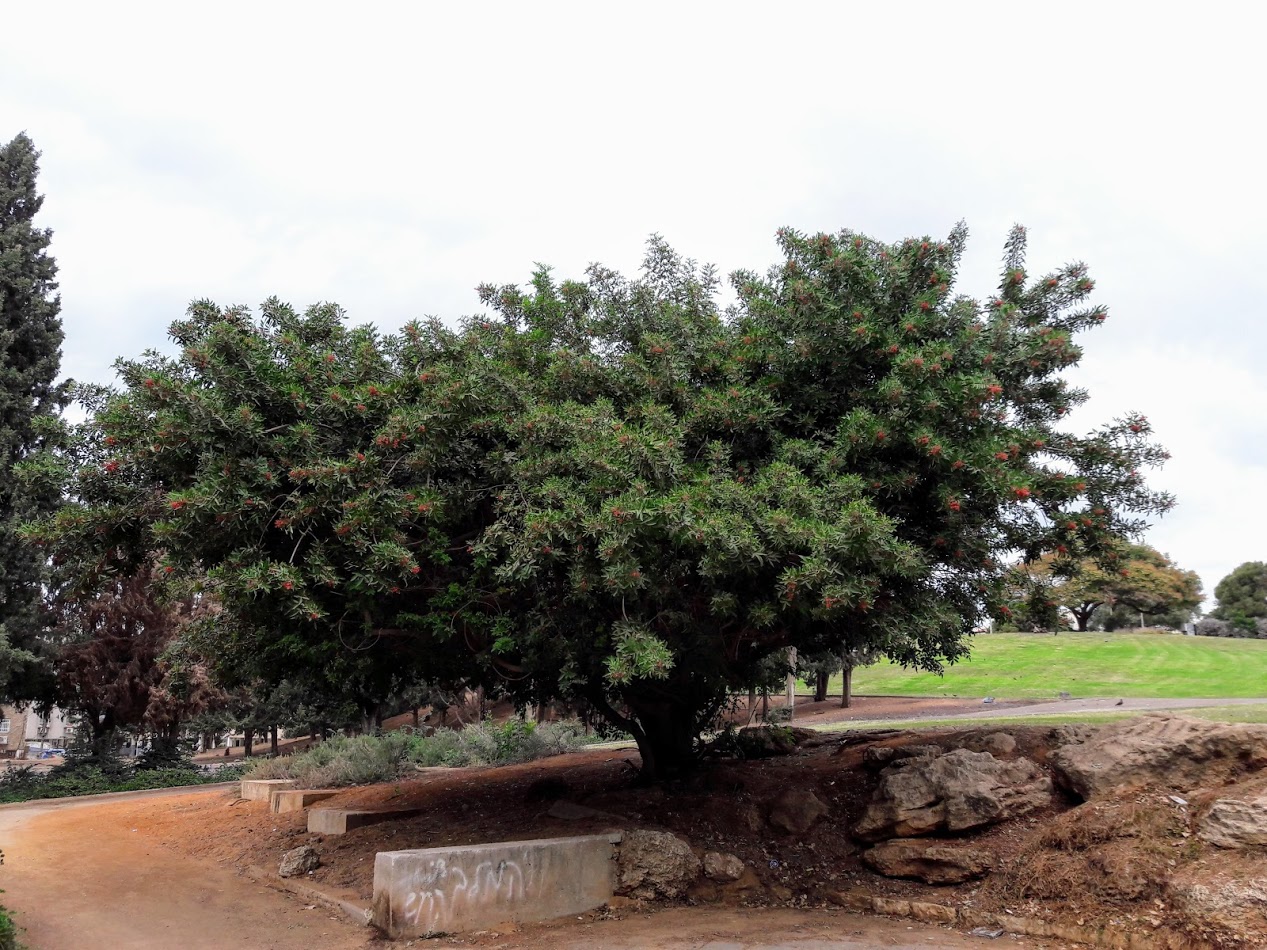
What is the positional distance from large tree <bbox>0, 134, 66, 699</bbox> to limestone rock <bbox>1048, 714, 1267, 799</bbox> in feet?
77.9

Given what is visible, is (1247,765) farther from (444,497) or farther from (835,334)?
(444,497)

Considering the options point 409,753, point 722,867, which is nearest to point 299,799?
point 409,753

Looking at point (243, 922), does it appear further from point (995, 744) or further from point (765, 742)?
point (995, 744)

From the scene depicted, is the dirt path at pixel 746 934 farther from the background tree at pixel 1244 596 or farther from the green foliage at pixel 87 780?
the background tree at pixel 1244 596

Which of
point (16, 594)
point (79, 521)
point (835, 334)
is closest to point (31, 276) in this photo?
point (16, 594)

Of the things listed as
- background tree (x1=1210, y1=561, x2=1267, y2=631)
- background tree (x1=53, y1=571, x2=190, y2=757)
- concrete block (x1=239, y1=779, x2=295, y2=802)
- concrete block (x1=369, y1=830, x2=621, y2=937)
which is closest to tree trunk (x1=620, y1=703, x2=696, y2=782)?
concrete block (x1=369, y1=830, x2=621, y2=937)

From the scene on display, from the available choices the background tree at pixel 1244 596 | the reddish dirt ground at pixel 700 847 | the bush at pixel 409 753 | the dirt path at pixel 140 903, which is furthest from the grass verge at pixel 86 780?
the background tree at pixel 1244 596

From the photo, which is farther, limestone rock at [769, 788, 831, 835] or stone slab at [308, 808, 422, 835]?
stone slab at [308, 808, 422, 835]

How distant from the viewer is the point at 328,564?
9.25m

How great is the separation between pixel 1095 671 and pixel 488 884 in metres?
42.7

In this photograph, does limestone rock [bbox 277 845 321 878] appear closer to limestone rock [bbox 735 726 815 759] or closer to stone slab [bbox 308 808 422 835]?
stone slab [bbox 308 808 422 835]

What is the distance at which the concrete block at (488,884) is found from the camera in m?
9.32

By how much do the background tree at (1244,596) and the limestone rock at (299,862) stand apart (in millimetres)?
90487

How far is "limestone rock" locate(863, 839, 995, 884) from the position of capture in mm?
9891
